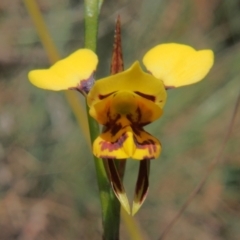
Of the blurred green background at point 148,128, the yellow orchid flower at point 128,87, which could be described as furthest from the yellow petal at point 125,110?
the blurred green background at point 148,128

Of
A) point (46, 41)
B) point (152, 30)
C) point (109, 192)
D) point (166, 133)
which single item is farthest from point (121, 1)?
point (109, 192)

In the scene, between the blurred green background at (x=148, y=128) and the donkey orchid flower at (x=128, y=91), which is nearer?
the donkey orchid flower at (x=128, y=91)

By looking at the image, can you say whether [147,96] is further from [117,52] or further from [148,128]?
[148,128]

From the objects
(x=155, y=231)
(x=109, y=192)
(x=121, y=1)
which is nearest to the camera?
(x=109, y=192)

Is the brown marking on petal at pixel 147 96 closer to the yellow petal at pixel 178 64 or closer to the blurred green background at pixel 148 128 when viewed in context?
the yellow petal at pixel 178 64

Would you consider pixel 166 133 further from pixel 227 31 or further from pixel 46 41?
pixel 46 41

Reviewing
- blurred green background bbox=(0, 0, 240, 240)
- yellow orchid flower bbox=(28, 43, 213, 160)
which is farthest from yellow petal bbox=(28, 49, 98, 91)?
blurred green background bbox=(0, 0, 240, 240)

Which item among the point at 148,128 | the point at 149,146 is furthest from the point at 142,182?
the point at 148,128
